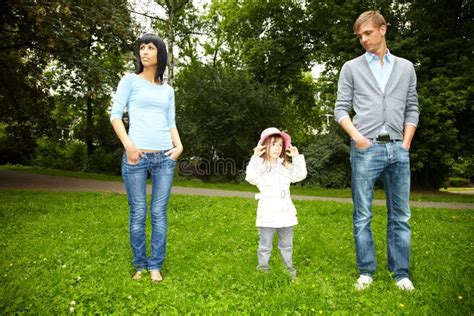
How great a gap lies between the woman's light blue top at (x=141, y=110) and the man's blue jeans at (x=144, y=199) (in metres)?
0.17

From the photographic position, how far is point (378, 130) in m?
4.02

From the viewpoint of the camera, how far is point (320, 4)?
68.4ft

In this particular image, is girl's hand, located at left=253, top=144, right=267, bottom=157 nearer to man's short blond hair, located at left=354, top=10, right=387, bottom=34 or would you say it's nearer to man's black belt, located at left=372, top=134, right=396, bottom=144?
man's black belt, located at left=372, top=134, right=396, bottom=144

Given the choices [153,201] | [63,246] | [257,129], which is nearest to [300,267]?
[153,201]

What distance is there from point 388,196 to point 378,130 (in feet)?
2.47

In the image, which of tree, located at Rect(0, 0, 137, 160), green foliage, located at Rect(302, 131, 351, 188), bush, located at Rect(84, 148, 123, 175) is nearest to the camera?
tree, located at Rect(0, 0, 137, 160)

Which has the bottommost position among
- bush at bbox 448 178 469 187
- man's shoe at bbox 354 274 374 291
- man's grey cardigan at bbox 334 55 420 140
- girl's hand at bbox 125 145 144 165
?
bush at bbox 448 178 469 187

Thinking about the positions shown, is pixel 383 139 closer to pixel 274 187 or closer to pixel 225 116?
pixel 274 187

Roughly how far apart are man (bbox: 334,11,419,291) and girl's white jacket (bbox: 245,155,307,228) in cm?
66

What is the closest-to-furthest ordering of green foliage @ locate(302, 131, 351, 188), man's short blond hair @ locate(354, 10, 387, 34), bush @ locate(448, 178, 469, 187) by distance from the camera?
man's short blond hair @ locate(354, 10, 387, 34) < green foliage @ locate(302, 131, 351, 188) < bush @ locate(448, 178, 469, 187)

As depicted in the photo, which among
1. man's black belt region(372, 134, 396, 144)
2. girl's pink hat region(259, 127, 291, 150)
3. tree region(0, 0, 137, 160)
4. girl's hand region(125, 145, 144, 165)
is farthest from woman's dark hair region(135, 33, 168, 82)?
tree region(0, 0, 137, 160)

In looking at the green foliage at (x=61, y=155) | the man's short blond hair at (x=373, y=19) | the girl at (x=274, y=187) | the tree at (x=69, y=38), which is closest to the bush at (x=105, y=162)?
the green foliage at (x=61, y=155)

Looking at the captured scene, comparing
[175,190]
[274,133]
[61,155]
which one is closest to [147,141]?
[274,133]

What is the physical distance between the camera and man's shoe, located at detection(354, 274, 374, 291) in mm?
4012
